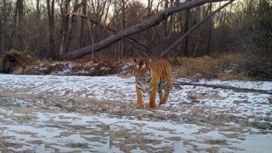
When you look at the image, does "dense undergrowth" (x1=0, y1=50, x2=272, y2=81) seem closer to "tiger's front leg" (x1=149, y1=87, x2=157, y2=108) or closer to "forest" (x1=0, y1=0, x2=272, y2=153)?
"forest" (x1=0, y1=0, x2=272, y2=153)

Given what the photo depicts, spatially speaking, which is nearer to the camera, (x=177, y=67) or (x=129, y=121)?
(x=129, y=121)

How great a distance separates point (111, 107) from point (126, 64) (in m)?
8.91

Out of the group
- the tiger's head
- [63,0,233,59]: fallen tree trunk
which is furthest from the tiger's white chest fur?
[63,0,233,59]: fallen tree trunk

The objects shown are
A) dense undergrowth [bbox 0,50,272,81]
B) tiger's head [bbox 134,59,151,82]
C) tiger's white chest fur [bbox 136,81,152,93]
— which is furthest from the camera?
dense undergrowth [bbox 0,50,272,81]

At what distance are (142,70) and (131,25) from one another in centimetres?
2175

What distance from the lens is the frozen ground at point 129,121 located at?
17.5 feet

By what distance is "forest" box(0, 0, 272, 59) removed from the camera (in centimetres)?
1638

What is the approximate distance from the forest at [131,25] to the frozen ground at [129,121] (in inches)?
199

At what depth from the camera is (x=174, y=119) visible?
7.63 m

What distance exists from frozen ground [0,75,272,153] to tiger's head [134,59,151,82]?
2.73 feet

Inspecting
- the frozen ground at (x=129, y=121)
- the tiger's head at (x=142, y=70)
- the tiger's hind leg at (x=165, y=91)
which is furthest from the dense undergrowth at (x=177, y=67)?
the tiger's head at (x=142, y=70)

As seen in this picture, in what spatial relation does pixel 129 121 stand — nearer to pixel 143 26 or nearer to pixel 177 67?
pixel 177 67

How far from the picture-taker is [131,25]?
98.3ft

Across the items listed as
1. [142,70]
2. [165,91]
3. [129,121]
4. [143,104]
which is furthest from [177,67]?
[129,121]
